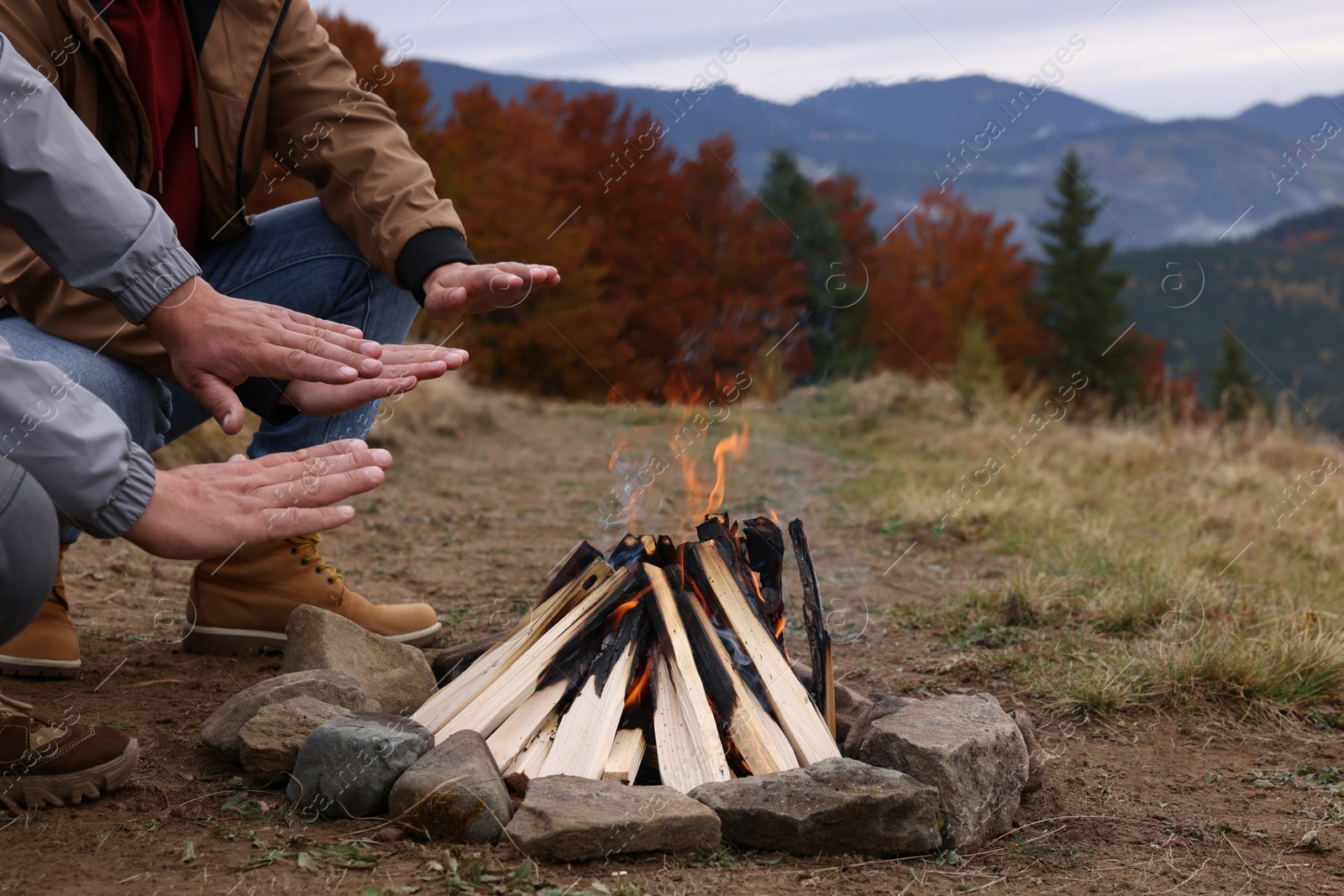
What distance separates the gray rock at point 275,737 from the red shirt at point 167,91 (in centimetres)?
128

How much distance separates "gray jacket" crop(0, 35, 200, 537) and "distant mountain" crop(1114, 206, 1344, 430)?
8084 centimetres

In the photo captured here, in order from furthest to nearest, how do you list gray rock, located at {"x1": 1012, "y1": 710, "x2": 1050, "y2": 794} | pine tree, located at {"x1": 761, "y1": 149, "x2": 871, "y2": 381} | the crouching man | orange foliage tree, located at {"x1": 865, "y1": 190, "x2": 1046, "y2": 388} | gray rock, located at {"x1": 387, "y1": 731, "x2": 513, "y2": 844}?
orange foliage tree, located at {"x1": 865, "y1": 190, "x2": 1046, "y2": 388} → pine tree, located at {"x1": 761, "y1": 149, "x2": 871, "y2": 381} → gray rock, located at {"x1": 1012, "y1": 710, "x2": 1050, "y2": 794} → gray rock, located at {"x1": 387, "y1": 731, "x2": 513, "y2": 844} → the crouching man

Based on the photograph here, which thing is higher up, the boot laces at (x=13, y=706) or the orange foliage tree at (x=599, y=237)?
the orange foliage tree at (x=599, y=237)

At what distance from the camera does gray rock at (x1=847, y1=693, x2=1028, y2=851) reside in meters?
1.80

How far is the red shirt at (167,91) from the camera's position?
2.24 m

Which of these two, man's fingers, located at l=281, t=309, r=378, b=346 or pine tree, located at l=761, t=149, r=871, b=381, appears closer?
man's fingers, located at l=281, t=309, r=378, b=346

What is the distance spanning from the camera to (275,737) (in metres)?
1.87

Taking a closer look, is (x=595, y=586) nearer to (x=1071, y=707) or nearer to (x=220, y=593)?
(x=220, y=593)

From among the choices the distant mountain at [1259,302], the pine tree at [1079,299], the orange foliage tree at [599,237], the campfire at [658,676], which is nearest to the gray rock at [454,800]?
the campfire at [658,676]

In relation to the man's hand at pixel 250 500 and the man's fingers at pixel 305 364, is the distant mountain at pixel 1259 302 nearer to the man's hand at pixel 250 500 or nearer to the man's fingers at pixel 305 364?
the man's fingers at pixel 305 364

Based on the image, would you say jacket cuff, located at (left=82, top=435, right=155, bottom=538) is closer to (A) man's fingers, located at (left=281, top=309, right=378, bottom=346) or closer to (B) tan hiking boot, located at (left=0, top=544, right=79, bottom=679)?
(A) man's fingers, located at (left=281, top=309, right=378, bottom=346)

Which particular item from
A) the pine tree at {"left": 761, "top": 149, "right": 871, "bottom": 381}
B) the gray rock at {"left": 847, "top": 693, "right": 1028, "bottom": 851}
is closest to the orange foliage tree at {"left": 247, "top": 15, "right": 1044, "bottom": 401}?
the pine tree at {"left": 761, "top": 149, "right": 871, "bottom": 381}

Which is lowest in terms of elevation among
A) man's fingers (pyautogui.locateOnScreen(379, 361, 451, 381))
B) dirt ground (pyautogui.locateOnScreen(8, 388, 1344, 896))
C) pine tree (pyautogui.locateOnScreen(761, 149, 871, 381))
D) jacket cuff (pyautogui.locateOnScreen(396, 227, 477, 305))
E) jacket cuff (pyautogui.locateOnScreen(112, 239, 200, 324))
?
dirt ground (pyautogui.locateOnScreen(8, 388, 1344, 896))

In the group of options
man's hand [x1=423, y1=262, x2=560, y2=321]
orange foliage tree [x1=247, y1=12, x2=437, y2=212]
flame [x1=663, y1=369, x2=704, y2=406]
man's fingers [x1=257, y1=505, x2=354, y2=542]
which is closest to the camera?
man's fingers [x1=257, y1=505, x2=354, y2=542]
